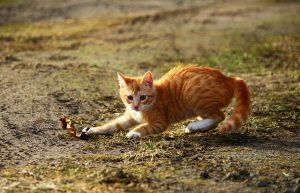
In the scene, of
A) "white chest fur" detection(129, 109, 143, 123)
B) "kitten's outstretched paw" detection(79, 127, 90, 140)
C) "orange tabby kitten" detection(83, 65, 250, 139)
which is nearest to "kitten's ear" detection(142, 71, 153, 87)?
"orange tabby kitten" detection(83, 65, 250, 139)

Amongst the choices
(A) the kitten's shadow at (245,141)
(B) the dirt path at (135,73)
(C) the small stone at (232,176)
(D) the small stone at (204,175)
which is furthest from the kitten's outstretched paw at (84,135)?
(C) the small stone at (232,176)

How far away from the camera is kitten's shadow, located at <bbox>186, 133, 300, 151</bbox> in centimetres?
717

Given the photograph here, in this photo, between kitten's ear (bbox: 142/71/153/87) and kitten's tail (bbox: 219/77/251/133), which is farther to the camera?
kitten's ear (bbox: 142/71/153/87)

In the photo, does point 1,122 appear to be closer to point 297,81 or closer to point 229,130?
point 229,130

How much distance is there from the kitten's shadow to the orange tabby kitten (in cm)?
9

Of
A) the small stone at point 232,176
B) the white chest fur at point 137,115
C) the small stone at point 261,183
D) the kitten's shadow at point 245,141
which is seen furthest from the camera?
the white chest fur at point 137,115

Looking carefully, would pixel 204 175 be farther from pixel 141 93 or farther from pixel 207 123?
pixel 141 93

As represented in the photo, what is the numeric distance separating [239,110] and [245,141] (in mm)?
303

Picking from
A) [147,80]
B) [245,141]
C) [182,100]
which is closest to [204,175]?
[245,141]

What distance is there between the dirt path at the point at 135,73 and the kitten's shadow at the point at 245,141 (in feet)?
0.04

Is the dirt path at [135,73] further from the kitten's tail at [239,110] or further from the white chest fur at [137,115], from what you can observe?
the white chest fur at [137,115]

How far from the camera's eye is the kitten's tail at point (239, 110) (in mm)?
7301

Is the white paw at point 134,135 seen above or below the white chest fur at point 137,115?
below

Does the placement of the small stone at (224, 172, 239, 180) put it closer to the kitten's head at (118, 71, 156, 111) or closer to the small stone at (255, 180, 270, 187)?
the small stone at (255, 180, 270, 187)
